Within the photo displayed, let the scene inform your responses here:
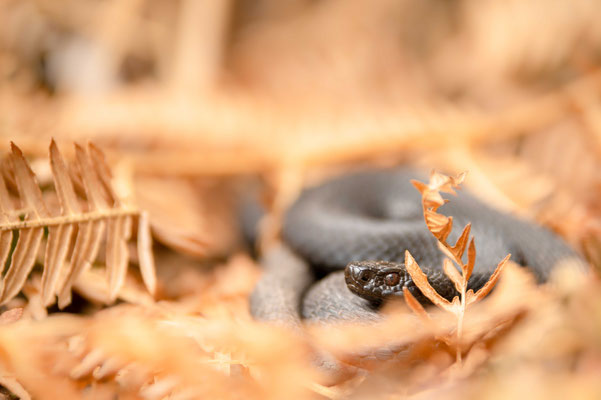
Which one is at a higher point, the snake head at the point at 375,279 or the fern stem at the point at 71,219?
the fern stem at the point at 71,219

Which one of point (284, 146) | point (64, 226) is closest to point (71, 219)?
point (64, 226)

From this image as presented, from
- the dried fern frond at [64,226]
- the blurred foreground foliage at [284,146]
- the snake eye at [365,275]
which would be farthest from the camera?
the snake eye at [365,275]

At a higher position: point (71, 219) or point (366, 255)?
point (71, 219)

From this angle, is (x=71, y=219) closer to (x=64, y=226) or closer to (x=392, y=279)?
(x=64, y=226)

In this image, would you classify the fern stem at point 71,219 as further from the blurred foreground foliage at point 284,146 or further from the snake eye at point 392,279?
the snake eye at point 392,279

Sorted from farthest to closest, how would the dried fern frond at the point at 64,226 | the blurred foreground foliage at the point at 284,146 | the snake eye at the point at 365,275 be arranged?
the snake eye at the point at 365,275 → the dried fern frond at the point at 64,226 → the blurred foreground foliage at the point at 284,146

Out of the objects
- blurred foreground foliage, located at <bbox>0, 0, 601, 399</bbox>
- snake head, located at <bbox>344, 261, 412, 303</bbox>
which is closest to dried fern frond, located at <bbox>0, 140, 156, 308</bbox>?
blurred foreground foliage, located at <bbox>0, 0, 601, 399</bbox>

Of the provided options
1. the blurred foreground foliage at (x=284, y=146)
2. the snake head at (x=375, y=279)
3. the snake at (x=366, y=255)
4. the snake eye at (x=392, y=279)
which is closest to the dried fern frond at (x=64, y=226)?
the blurred foreground foliage at (x=284, y=146)
